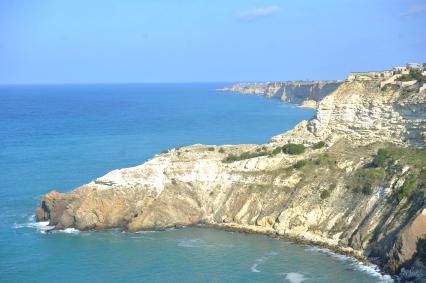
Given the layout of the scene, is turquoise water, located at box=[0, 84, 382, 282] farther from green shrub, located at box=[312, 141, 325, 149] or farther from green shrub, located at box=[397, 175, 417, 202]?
green shrub, located at box=[312, 141, 325, 149]

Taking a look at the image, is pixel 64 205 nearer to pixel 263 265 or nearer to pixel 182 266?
pixel 182 266

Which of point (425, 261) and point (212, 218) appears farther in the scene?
point (212, 218)

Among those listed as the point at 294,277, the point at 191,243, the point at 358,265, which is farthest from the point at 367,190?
the point at 191,243

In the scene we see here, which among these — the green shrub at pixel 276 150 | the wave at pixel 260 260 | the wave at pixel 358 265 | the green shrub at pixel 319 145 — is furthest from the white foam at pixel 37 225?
the green shrub at pixel 319 145

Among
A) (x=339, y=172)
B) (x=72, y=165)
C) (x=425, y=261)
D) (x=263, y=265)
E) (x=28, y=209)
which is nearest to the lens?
(x=425, y=261)

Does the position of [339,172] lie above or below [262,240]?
above

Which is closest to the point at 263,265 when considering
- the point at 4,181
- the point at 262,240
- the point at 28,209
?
the point at 262,240
